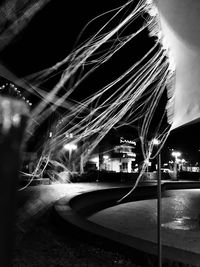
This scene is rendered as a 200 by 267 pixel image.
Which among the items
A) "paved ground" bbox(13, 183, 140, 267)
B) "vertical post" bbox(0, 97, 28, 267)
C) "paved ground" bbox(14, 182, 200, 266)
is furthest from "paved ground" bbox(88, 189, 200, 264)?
"vertical post" bbox(0, 97, 28, 267)

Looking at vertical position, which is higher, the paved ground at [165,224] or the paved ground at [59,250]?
the paved ground at [59,250]

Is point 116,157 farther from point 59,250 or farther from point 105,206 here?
point 59,250

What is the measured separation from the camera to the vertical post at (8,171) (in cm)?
92

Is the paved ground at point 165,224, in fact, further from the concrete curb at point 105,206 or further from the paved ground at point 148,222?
the concrete curb at point 105,206

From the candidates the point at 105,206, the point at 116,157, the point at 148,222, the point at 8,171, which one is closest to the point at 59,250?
the point at 148,222

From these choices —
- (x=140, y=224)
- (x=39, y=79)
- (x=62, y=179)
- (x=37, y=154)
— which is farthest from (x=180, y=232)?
(x=37, y=154)

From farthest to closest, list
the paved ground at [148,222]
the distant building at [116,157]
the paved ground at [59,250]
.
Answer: the distant building at [116,157], the paved ground at [148,222], the paved ground at [59,250]

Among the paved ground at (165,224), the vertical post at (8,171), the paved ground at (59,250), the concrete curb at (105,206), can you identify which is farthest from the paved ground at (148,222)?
the vertical post at (8,171)

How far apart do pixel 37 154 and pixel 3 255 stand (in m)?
37.8

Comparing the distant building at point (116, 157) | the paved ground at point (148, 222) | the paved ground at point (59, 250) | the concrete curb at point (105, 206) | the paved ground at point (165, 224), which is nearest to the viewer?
the concrete curb at point (105, 206)

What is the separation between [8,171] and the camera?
94 centimetres

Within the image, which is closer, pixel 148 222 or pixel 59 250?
pixel 59 250

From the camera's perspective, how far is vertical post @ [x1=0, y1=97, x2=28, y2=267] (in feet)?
3.02

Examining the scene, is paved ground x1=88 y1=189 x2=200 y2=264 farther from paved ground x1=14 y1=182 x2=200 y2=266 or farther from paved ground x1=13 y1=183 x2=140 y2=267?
paved ground x1=13 y1=183 x2=140 y2=267
